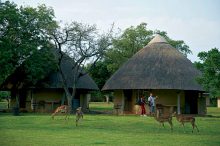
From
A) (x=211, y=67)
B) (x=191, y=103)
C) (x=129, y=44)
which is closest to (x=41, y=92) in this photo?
(x=191, y=103)

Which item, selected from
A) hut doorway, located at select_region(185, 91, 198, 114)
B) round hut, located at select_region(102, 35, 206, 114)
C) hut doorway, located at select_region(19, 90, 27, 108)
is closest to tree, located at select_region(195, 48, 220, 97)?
round hut, located at select_region(102, 35, 206, 114)

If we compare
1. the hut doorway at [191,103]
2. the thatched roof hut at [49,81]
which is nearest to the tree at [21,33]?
the thatched roof hut at [49,81]

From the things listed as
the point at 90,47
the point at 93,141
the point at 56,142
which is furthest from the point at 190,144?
the point at 90,47

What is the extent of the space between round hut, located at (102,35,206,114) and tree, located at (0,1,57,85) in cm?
699

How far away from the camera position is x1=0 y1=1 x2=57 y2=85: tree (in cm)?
3195

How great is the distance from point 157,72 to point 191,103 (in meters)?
4.40

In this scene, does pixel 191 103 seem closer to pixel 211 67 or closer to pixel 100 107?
pixel 211 67

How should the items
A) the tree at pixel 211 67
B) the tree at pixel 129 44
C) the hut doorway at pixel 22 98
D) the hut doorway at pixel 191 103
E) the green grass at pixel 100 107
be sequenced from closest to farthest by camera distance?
the tree at pixel 211 67
the hut doorway at pixel 191 103
the hut doorway at pixel 22 98
the green grass at pixel 100 107
the tree at pixel 129 44

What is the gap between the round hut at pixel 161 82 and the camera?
31.6 m

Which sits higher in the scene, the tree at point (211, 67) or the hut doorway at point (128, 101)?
the tree at point (211, 67)

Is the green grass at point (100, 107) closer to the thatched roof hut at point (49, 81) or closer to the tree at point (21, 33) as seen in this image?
the thatched roof hut at point (49, 81)

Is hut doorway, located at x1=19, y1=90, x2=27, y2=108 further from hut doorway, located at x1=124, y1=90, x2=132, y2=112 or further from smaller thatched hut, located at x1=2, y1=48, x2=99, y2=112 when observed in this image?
hut doorway, located at x1=124, y1=90, x2=132, y2=112

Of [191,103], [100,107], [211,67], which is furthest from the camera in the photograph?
[100,107]

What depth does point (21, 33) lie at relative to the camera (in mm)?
33875
